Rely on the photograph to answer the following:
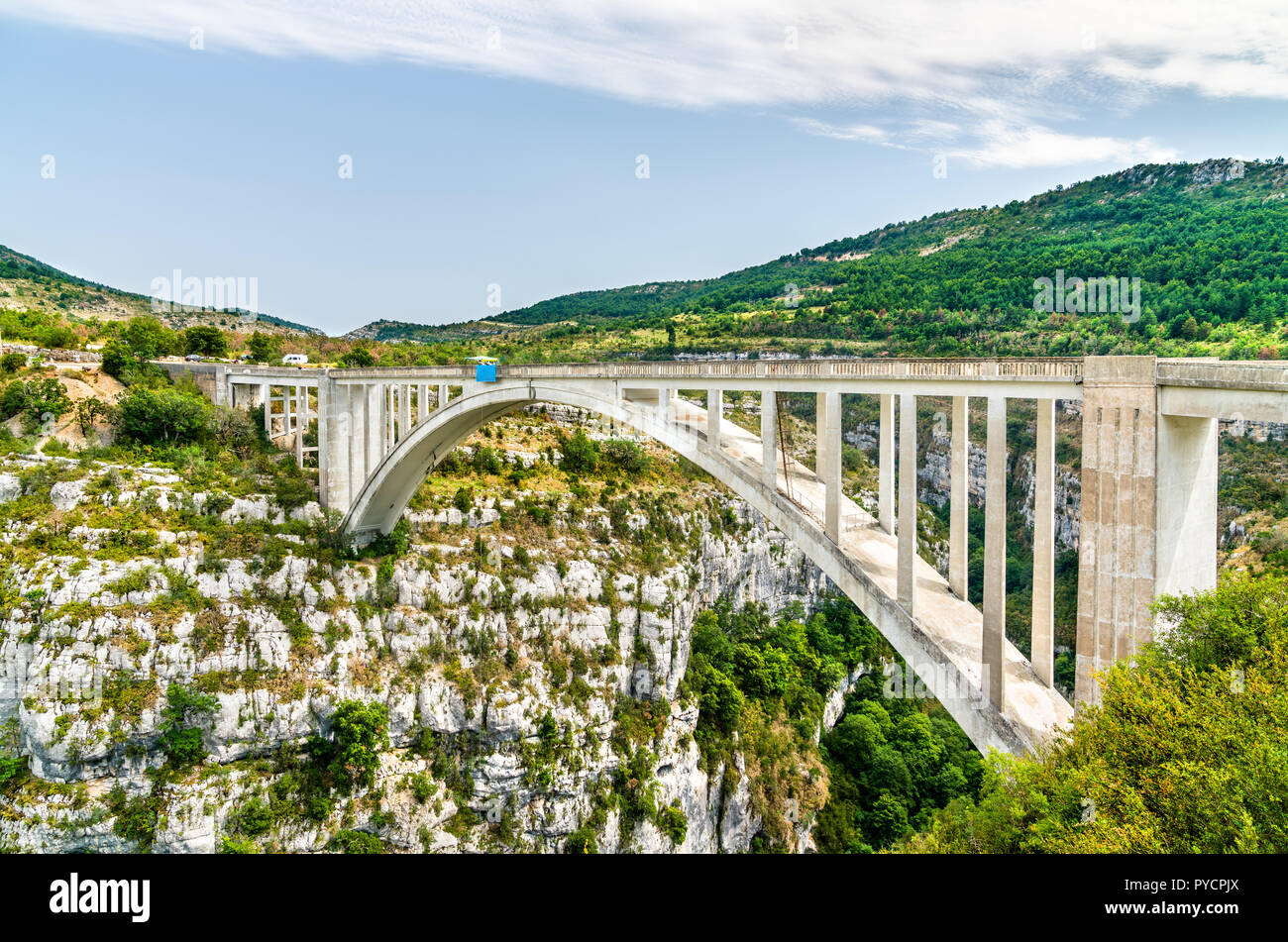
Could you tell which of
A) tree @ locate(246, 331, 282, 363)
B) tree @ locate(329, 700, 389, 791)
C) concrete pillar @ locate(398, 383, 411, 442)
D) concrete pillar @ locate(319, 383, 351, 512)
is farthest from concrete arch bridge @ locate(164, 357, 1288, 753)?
tree @ locate(246, 331, 282, 363)

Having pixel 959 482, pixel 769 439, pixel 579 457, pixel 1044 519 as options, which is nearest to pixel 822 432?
pixel 769 439

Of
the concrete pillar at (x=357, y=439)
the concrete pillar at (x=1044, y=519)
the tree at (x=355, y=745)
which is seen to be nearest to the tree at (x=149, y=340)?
the concrete pillar at (x=357, y=439)

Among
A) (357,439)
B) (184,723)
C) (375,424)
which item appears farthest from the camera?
(357,439)

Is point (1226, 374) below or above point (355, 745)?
above

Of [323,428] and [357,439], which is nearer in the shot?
[323,428]

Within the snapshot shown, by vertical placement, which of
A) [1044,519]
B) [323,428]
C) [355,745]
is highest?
[323,428]

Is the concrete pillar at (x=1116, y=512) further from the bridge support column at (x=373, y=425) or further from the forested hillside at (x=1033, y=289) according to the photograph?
the bridge support column at (x=373, y=425)

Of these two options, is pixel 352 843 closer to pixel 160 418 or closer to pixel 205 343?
pixel 160 418
